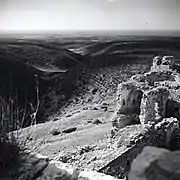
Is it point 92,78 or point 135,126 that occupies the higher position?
point 92,78

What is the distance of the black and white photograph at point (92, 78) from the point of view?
3115 millimetres

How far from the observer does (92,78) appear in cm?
346

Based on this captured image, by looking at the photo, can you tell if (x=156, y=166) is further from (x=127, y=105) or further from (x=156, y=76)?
(x=156, y=76)

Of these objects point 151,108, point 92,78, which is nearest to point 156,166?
point 151,108

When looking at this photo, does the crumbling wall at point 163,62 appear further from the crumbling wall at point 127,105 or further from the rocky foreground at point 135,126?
the crumbling wall at point 127,105

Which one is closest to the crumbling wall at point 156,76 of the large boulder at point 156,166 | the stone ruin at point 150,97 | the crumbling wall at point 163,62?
the stone ruin at point 150,97

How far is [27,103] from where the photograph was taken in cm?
357

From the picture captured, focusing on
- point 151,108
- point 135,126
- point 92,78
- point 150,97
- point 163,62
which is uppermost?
point 163,62

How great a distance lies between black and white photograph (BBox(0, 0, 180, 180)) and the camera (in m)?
3.12

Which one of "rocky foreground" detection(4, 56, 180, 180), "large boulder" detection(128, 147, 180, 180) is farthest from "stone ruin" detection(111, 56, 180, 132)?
"large boulder" detection(128, 147, 180, 180)

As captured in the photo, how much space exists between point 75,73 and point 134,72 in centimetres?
68

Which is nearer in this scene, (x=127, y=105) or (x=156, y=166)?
(x=156, y=166)

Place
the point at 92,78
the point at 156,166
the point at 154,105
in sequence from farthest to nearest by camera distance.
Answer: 1. the point at 92,78
2. the point at 154,105
3. the point at 156,166

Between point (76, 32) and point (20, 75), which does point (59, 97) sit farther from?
point (76, 32)
